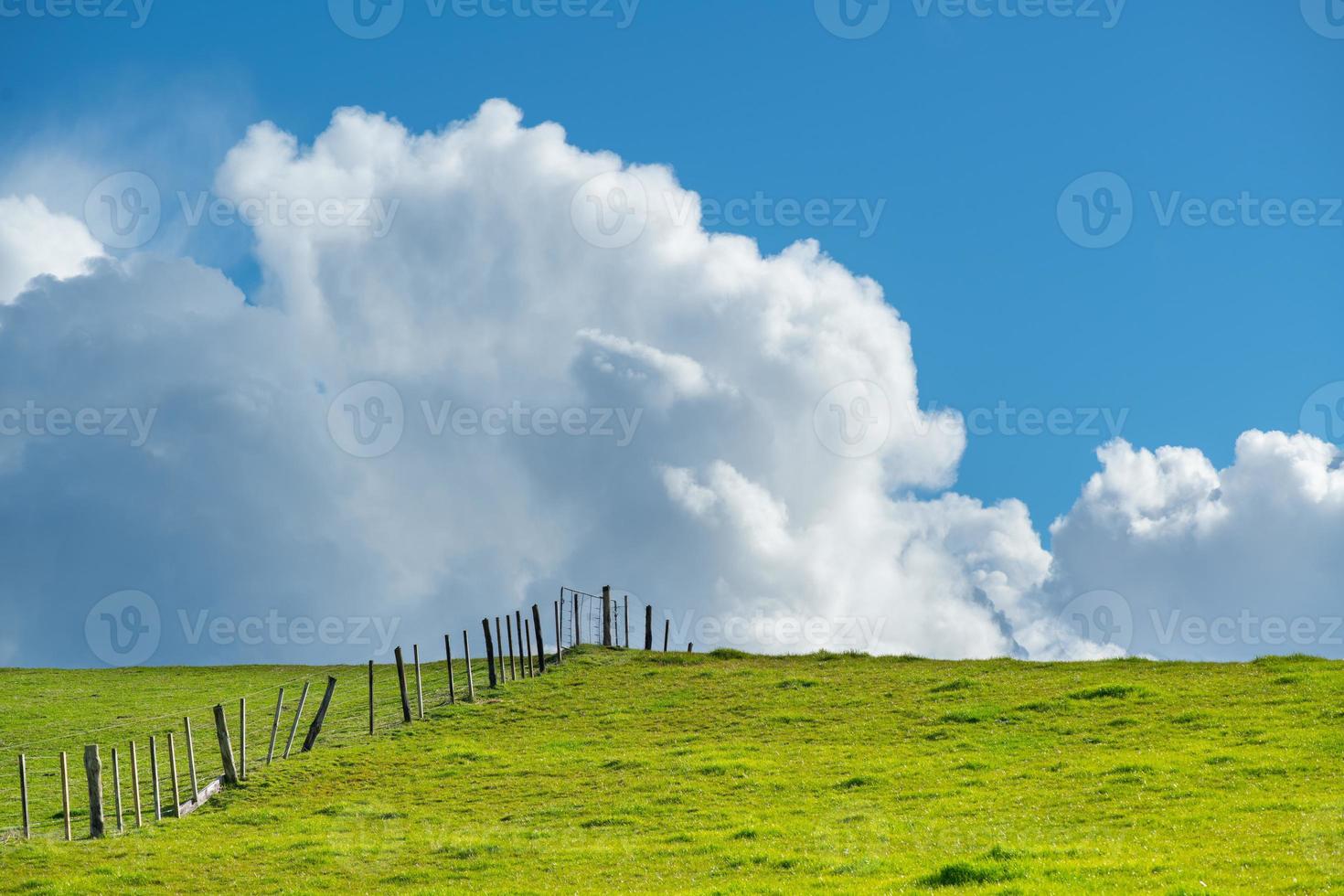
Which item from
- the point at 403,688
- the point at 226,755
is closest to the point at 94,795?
the point at 226,755

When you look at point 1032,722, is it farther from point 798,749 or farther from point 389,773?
point 389,773

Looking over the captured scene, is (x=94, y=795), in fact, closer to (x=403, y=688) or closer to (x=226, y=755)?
(x=226, y=755)

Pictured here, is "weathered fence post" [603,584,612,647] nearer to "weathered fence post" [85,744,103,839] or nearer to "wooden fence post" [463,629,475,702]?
"wooden fence post" [463,629,475,702]

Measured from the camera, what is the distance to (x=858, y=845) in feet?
79.0

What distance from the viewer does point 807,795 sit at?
30844 mm

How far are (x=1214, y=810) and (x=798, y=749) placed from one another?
14373 millimetres

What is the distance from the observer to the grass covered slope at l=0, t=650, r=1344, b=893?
861 inches

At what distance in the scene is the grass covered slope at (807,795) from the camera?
21859 millimetres

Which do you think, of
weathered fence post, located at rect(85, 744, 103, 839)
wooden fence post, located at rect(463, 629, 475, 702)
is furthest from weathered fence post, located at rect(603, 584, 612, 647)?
weathered fence post, located at rect(85, 744, 103, 839)

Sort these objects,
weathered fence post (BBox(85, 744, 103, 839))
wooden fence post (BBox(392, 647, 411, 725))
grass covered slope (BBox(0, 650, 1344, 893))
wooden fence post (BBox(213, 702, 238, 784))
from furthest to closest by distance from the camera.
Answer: wooden fence post (BBox(392, 647, 411, 725)), wooden fence post (BBox(213, 702, 238, 784)), weathered fence post (BBox(85, 744, 103, 839)), grass covered slope (BBox(0, 650, 1344, 893))

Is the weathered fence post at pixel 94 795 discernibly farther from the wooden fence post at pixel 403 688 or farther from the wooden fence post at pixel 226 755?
the wooden fence post at pixel 403 688

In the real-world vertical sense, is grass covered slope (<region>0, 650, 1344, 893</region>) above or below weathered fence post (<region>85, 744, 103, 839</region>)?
below

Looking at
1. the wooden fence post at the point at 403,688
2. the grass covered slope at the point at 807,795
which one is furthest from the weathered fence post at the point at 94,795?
the wooden fence post at the point at 403,688

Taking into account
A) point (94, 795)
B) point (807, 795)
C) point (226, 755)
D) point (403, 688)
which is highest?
point (403, 688)
